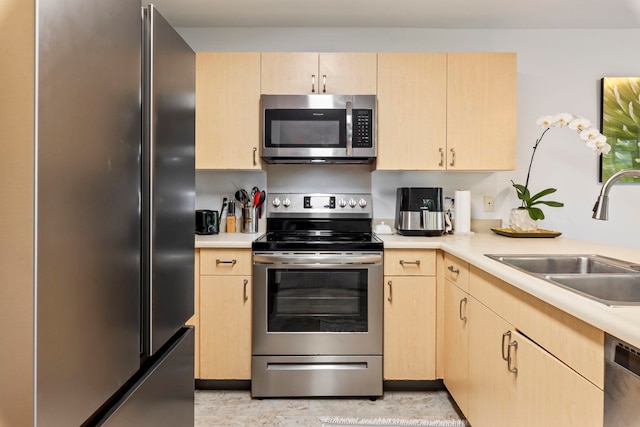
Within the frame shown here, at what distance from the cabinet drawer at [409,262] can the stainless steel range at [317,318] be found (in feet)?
0.21

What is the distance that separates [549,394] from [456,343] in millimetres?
933

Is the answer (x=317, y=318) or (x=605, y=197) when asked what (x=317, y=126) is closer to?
(x=317, y=318)

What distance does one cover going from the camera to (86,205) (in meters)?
0.66

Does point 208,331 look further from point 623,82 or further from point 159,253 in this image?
point 623,82

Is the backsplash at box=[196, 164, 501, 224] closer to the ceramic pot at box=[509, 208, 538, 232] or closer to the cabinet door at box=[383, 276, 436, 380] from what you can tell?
the ceramic pot at box=[509, 208, 538, 232]

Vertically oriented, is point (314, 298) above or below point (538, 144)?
below

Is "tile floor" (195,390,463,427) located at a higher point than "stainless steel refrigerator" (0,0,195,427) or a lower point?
lower

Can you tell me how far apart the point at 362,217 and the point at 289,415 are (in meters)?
1.32

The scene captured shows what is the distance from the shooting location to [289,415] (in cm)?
214

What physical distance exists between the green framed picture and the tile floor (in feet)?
6.49

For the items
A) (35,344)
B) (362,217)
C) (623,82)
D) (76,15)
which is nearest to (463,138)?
(362,217)

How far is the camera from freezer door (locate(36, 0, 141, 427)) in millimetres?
559

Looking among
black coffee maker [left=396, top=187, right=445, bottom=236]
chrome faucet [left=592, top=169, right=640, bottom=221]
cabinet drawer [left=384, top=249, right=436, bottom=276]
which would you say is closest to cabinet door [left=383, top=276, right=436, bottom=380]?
cabinet drawer [left=384, top=249, right=436, bottom=276]

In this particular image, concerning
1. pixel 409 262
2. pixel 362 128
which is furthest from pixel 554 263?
pixel 362 128
